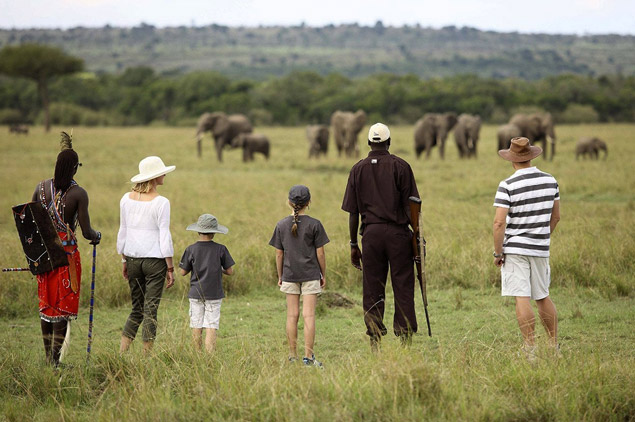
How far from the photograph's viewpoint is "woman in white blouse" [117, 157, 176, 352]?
20.3 ft

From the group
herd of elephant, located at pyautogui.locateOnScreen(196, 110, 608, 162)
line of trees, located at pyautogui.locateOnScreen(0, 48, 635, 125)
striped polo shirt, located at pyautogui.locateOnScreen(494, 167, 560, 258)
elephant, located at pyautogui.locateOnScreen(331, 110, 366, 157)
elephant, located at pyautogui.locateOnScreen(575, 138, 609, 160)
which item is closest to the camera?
striped polo shirt, located at pyautogui.locateOnScreen(494, 167, 560, 258)

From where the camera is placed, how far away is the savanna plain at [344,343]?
486 cm

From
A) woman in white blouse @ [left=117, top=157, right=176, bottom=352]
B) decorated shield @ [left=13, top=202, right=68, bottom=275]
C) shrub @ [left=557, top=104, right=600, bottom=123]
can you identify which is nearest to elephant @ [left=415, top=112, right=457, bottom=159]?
woman in white blouse @ [left=117, top=157, right=176, bottom=352]

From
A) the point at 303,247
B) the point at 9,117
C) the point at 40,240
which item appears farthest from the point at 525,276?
the point at 9,117

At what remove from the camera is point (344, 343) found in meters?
7.03

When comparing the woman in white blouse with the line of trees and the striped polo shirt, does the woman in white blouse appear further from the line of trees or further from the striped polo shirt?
the line of trees

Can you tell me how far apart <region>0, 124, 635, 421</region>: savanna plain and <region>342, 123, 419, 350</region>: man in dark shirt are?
29cm

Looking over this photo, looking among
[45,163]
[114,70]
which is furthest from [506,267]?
[114,70]

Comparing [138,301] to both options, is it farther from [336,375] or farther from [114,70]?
[114,70]

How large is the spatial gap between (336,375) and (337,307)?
3287 mm

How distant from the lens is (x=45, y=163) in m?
26.4

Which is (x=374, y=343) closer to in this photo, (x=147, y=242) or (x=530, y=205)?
(x=530, y=205)

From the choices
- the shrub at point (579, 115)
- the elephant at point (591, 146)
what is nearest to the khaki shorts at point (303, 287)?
the elephant at point (591, 146)

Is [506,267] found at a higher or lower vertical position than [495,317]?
higher
